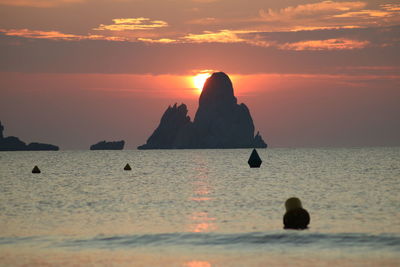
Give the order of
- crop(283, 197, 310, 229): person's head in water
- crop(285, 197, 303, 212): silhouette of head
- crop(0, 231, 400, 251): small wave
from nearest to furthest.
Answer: crop(0, 231, 400, 251): small wave < crop(285, 197, 303, 212): silhouette of head < crop(283, 197, 310, 229): person's head in water

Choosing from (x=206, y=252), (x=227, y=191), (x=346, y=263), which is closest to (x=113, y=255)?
(x=206, y=252)

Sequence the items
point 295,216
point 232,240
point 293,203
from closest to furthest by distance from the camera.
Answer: point 232,240, point 293,203, point 295,216

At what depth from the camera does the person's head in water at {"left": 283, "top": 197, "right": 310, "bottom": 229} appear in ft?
131

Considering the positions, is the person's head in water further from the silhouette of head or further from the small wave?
the small wave

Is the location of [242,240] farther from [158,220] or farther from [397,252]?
[158,220]

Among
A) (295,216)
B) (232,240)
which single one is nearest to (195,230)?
(232,240)

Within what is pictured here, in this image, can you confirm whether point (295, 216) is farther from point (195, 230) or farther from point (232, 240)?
point (195, 230)

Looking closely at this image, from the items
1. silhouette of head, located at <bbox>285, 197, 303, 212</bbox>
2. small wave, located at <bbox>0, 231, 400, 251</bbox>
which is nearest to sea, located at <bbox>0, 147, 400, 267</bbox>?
small wave, located at <bbox>0, 231, 400, 251</bbox>

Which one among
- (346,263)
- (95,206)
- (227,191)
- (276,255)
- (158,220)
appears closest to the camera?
(346,263)

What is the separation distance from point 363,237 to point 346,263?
857cm

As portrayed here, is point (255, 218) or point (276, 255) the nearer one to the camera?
point (276, 255)

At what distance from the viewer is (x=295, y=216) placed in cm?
3988

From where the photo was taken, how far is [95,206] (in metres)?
58.0

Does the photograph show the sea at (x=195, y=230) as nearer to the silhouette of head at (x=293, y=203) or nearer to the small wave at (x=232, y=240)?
the small wave at (x=232, y=240)
